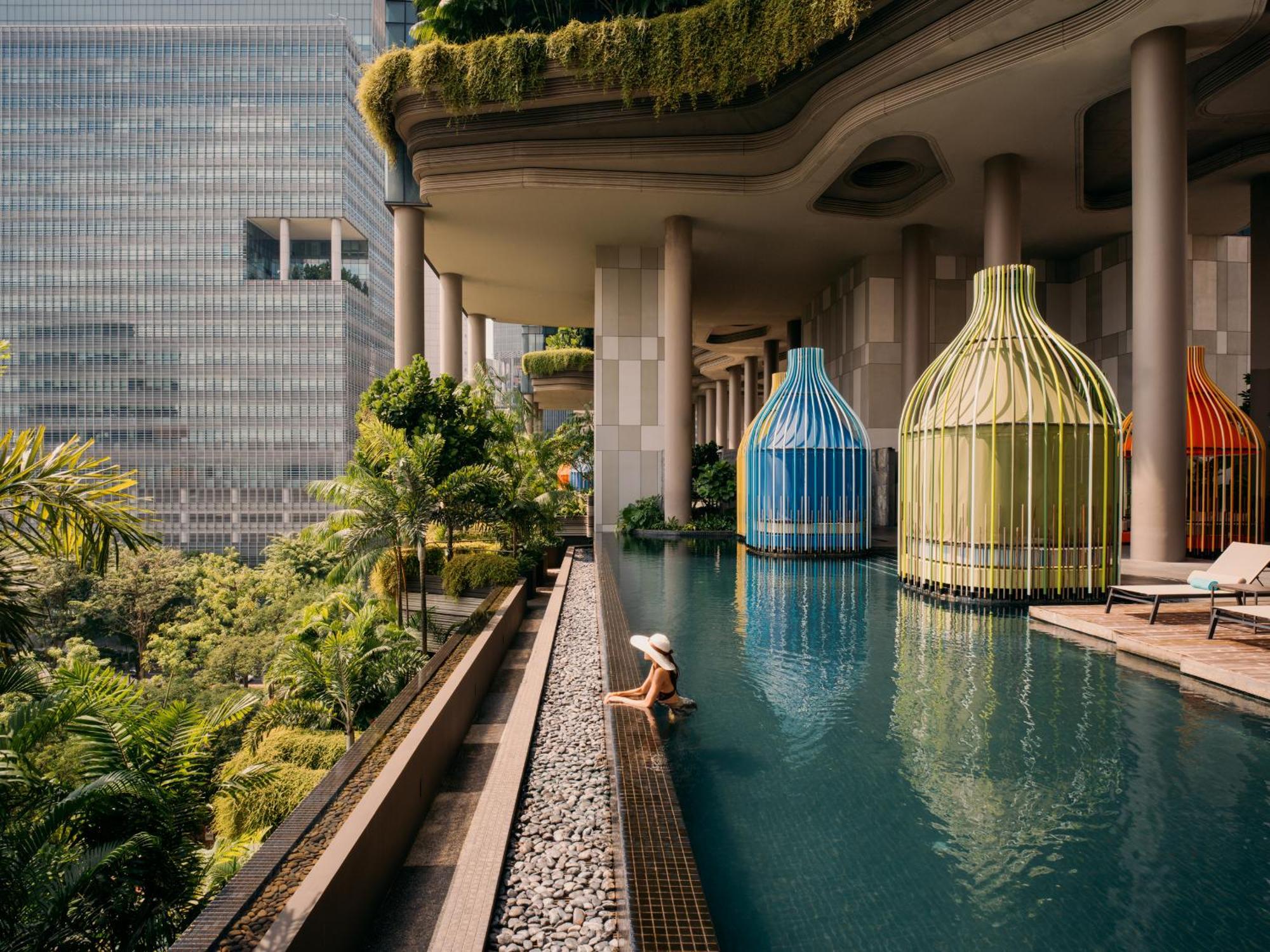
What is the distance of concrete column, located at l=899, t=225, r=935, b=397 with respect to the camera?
18.8 m

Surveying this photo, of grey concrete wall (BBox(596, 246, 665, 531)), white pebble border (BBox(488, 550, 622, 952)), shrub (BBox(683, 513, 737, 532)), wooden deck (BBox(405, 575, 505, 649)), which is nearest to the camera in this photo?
white pebble border (BBox(488, 550, 622, 952))

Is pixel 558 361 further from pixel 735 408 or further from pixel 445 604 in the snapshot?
pixel 445 604

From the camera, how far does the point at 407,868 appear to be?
4.02 metres

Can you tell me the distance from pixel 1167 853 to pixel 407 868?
3.53m

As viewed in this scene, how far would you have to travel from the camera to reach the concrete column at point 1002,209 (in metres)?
14.6

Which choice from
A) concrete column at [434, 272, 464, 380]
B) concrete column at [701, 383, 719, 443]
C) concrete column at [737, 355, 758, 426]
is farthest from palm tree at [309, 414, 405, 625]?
concrete column at [701, 383, 719, 443]

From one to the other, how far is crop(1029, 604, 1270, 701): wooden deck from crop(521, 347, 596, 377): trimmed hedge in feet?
88.9

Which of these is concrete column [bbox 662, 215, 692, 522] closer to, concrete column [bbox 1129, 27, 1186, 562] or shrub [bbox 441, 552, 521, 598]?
shrub [bbox 441, 552, 521, 598]

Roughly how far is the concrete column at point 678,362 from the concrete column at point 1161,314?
9793 mm

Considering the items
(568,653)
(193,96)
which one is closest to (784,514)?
(568,653)

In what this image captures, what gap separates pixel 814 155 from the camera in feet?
50.8

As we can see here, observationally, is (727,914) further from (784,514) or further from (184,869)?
(784,514)

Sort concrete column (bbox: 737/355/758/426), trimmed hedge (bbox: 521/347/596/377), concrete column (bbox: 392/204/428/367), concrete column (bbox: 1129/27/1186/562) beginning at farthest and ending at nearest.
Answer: concrete column (bbox: 737/355/758/426)
trimmed hedge (bbox: 521/347/596/377)
concrete column (bbox: 392/204/428/367)
concrete column (bbox: 1129/27/1186/562)

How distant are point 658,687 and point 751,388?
3766 cm
